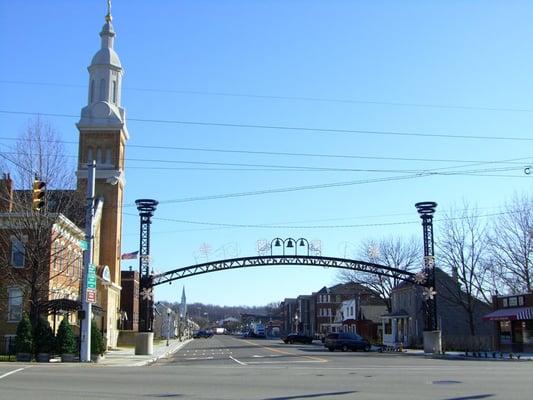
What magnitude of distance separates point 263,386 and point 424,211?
1297 inches

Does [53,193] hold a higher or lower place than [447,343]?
higher

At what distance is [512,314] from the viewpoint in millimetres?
48500

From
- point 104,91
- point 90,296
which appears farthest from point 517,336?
point 104,91

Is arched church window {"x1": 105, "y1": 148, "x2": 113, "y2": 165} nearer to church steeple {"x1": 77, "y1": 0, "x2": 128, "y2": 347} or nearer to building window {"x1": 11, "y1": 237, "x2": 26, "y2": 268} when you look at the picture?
church steeple {"x1": 77, "y1": 0, "x2": 128, "y2": 347}

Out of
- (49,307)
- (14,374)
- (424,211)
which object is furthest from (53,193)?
(424,211)

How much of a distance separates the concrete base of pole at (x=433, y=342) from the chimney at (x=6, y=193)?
98.5 ft

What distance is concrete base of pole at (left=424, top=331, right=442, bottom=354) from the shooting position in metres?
46.8

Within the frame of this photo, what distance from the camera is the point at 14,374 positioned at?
2147 centimetres

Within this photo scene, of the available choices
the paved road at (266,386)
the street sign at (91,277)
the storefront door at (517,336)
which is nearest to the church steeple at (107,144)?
the street sign at (91,277)

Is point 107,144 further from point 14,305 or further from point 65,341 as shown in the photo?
point 65,341

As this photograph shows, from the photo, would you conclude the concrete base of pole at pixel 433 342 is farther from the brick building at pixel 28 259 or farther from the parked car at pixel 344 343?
the brick building at pixel 28 259

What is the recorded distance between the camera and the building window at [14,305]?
130 feet

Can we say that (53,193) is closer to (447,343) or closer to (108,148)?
(108,148)

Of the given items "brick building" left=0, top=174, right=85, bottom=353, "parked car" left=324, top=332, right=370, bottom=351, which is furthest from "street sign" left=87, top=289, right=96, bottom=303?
"parked car" left=324, top=332, right=370, bottom=351
